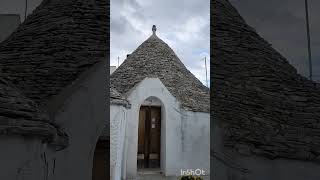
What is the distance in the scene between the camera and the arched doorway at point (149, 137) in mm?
8867

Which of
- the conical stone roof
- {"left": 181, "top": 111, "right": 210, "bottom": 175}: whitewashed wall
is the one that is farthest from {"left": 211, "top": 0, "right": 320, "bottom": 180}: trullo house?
{"left": 181, "top": 111, "right": 210, "bottom": 175}: whitewashed wall

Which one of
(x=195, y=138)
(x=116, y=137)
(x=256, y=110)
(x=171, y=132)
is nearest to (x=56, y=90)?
(x=256, y=110)

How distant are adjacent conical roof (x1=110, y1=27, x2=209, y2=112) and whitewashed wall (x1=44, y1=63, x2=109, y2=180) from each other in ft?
15.3

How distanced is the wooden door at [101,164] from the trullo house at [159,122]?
1926 millimetres

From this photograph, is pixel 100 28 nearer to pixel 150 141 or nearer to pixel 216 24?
pixel 216 24

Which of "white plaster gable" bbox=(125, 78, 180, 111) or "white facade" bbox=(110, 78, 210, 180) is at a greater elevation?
"white plaster gable" bbox=(125, 78, 180, 111)

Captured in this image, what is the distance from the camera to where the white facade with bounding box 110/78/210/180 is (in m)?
8.49

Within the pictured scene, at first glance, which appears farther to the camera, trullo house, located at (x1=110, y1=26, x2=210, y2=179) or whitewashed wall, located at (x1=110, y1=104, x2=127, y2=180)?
trullo house, located at (x1=110, y1=26, x2=210, y2=179)

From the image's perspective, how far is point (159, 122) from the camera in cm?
929

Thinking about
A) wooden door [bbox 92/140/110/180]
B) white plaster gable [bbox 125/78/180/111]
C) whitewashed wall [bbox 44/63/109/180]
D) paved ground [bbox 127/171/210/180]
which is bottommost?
paved ground [bbox 127/171/210/180]

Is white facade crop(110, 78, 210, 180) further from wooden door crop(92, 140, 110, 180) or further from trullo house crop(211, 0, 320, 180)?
trullo house crop(211, 0, 320, 180)

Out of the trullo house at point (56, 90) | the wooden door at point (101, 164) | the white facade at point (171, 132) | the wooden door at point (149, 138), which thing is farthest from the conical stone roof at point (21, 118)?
the wooden door at point (149, 138)

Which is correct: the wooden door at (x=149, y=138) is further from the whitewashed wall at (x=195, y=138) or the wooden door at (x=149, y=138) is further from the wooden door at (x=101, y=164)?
the wooden door at (x=101, y=164)

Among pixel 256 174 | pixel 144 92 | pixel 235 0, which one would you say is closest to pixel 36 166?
pixel 256 174
